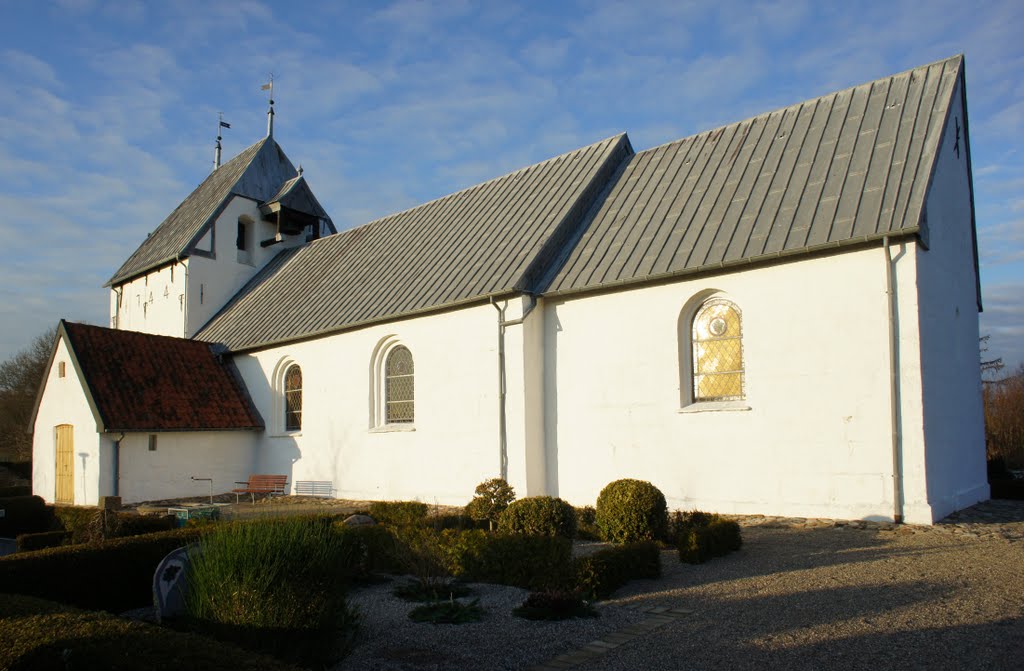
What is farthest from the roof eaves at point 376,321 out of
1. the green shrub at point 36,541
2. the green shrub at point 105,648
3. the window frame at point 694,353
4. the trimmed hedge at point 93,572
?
the green shrub at point 105,648

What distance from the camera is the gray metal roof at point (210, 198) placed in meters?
24.0

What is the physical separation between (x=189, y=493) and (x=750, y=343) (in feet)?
44.4

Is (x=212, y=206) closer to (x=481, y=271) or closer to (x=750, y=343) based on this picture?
(x=481, y=271)

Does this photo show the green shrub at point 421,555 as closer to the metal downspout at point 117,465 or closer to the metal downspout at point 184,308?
the metal downspout at point 117,465

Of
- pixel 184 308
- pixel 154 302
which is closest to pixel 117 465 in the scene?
pixel 184 308

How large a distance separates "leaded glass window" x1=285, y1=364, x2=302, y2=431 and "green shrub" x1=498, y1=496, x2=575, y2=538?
10668 millimetres

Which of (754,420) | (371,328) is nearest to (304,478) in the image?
(371,328)

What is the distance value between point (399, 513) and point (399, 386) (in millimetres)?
6172

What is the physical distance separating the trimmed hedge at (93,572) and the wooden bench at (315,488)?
9.98 m

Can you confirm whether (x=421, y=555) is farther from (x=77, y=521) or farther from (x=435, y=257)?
(x=435, y=257)

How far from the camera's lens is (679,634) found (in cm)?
575

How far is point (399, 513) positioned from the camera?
1074 cm

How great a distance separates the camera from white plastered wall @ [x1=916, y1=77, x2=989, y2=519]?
Result: 35.6 ft

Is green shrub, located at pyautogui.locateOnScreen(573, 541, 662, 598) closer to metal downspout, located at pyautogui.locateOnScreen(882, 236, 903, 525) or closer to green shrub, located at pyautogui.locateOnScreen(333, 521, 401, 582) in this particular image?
green shrub, located at pyautogui.locateOnScreen(333, 521, 401, 582)
